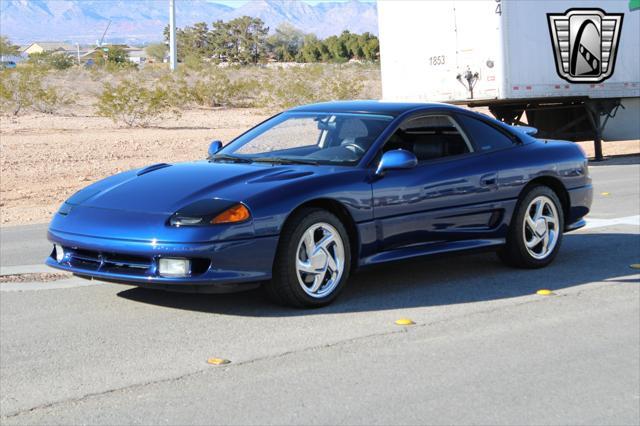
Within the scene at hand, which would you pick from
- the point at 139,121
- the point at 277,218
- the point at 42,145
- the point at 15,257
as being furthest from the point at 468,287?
the point at 139,121

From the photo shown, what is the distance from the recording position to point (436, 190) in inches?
314

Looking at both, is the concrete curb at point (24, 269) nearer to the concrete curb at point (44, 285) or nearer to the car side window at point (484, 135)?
the concrete curb at point (44, 285)

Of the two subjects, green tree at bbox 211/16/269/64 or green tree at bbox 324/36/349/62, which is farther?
green tree at bbox 211/16/269/64

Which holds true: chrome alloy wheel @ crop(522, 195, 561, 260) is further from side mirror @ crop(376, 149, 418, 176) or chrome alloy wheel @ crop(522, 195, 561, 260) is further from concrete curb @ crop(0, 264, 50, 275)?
concrete curb @ crop(0, 264, 50, 275)

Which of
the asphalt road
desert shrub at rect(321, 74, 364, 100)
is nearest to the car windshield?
the asphalt road

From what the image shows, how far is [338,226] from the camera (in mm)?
7320

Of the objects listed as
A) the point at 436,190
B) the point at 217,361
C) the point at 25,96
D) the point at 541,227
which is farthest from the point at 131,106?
the point at 217,361

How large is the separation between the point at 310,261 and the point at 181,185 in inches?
39.2

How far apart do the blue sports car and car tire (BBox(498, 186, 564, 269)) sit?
0.01 meters

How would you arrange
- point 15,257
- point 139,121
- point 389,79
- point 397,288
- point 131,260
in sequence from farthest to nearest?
point 139,121 → point 389,79 → point 15,257 → point 397,288 → point 131,260

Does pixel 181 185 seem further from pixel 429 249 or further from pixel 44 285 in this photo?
pixel 429 249

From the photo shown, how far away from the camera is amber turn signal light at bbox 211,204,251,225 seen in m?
6.83

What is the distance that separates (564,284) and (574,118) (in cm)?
1332

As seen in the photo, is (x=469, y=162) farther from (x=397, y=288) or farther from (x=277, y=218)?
(x=277, y=218)
